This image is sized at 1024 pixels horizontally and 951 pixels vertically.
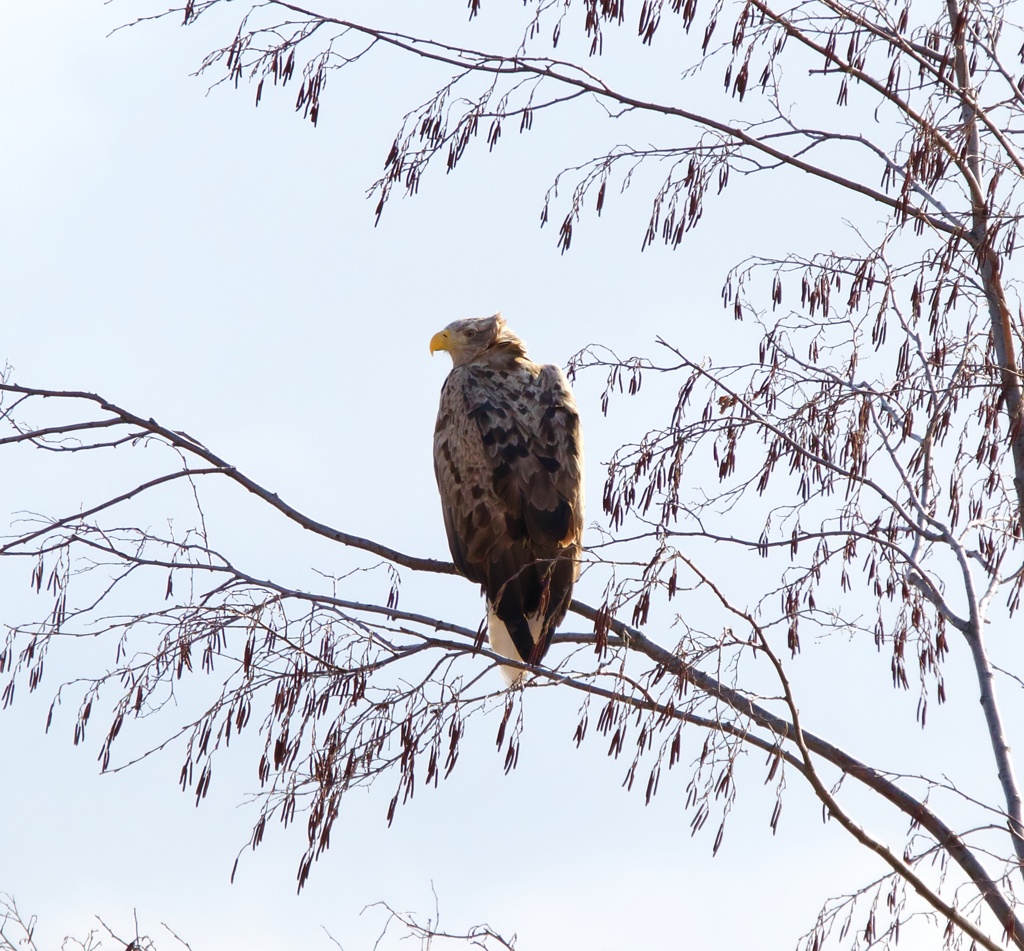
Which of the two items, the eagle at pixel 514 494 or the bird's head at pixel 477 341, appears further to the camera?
the bird's head at pixel 477 341

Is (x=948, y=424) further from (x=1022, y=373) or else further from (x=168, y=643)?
(x=168, y=643)

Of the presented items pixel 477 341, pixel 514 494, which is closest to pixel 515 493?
pixel 514 494

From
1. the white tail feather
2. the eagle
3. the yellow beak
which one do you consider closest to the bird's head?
the yellow beak

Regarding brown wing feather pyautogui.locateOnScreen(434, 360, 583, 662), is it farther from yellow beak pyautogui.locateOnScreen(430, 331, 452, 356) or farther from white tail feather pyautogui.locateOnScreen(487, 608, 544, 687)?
yellow beak pyautogui.locateOnScreen(430, 331, 452, 356)

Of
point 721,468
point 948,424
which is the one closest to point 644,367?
point 721,468

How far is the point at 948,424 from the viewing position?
5.06m

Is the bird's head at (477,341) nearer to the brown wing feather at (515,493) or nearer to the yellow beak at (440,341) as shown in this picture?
the yellow beak at (440,341)

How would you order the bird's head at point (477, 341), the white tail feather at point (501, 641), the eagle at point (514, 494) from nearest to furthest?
the eagle at point (514, 494)
the white tail feather at point (501, 641)
the bird's head at point (477, 341)

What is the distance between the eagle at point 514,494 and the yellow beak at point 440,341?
95 centimetres

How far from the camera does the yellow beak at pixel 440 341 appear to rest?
7.76 meters

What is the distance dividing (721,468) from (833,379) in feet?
2.37

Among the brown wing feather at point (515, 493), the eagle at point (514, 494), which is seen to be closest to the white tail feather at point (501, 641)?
the eagle at point (514, 494)

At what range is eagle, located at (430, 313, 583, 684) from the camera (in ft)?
19.3

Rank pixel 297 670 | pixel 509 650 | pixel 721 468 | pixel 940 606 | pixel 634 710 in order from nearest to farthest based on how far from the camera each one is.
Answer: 1. pixel 634 710
2. pixel 297 670
3. pixel 721 468
4. pixel 940 606
5. pixel 509 650
